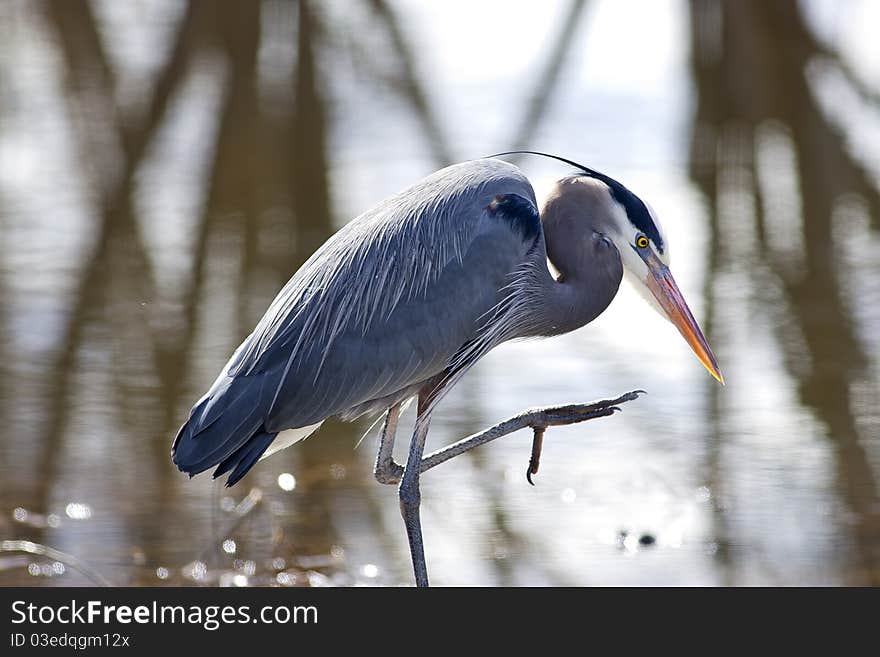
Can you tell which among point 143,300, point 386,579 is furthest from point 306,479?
point 143,300

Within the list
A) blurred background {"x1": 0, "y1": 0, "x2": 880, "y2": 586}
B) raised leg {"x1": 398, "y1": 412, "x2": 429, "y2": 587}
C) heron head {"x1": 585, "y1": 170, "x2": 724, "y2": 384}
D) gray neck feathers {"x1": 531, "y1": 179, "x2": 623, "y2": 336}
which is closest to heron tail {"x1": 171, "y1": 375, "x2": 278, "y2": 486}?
raised leg {"x1": 398, "y1": 412, "x2": 429, "y2": 587}

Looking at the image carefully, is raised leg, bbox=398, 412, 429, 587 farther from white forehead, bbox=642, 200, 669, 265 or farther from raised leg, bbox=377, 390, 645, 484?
white forehead, bbox=642, 200, 669, 265

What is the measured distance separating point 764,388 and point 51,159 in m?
5.29

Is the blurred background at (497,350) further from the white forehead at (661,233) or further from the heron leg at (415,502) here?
the white forehead at (661,233)

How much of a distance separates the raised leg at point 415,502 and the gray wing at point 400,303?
6.2 inches

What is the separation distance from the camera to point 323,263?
4.38 meters

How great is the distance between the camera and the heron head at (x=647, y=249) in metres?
4.36

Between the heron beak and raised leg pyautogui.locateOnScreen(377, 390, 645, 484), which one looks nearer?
raised leg pyautogui.locateOnScreen(377, 390, 645, 484)

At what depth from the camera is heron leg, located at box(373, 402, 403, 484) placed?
453 cm

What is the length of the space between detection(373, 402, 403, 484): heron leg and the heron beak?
80 centimetres

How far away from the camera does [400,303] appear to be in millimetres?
4227

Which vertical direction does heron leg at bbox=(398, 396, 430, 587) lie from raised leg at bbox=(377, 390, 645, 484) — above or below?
below

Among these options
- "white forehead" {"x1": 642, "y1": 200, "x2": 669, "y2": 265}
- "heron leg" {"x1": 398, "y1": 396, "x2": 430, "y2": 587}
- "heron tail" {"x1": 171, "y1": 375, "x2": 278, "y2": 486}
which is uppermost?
"white forehead" {"x1": 642, "y1": 200, "x2": 669, "y2": 265}

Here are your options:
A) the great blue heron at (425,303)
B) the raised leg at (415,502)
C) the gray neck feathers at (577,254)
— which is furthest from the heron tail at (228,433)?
the gray neck feathers at (577,254)
